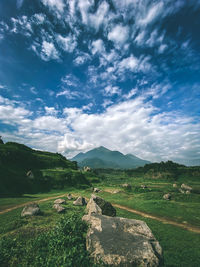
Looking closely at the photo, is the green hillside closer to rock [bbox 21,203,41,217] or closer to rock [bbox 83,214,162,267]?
rock [bbox 21,203,41,217]

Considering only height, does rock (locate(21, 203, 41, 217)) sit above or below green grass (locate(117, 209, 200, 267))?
above

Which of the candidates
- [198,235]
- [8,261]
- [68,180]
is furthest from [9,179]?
[198,235]

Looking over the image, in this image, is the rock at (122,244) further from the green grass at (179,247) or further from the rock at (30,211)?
the rock at (30,211)

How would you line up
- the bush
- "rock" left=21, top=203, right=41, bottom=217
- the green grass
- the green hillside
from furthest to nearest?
the green hillside < "rock" left=21, top=203, right=41, bottom=217 < the green grass < the bush

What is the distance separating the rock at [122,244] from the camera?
5598 mm

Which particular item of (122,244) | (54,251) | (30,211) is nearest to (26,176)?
(30,211)

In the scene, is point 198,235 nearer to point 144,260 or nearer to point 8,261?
point 144,260

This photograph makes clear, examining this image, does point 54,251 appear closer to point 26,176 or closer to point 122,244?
point 122,244

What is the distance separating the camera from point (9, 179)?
38000mm

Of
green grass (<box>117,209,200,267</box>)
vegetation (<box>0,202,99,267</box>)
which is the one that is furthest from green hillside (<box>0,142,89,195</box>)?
green grass (<box>117,209,200,267</box>)

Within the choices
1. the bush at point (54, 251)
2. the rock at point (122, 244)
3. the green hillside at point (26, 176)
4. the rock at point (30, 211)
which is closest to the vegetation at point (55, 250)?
the bush at point (54, 251)

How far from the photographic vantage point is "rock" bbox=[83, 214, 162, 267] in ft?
18.4

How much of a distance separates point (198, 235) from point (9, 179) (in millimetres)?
46709

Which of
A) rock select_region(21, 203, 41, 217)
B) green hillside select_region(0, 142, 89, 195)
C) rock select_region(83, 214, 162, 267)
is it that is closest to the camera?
rock select_region(83, 214, 162, 267)
